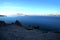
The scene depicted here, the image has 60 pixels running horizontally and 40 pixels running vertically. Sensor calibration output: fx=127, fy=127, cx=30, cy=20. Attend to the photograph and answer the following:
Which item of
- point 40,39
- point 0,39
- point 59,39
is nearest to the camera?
point 0,39

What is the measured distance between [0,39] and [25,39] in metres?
2.61

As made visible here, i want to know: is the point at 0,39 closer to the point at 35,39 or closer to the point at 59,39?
the point at 35,39

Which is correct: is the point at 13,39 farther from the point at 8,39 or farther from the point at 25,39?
the point at 25,39

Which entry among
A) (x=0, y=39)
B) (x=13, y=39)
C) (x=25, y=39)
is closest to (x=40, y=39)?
(x=25, y=39)

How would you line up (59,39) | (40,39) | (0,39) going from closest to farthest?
1. (0,39)
2. (40,39)
3. (59,39)

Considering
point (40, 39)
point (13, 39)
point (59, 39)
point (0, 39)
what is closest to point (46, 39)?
point (40, 39)

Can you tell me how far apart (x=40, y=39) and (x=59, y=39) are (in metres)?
2.48

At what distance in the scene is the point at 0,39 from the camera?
1284cm

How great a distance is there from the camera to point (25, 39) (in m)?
13.5

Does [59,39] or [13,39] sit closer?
[13,39]

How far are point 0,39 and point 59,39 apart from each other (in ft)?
21.9

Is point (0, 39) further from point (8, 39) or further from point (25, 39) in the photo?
point (25, 39)

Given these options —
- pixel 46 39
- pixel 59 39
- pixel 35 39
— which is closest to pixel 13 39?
pixel 35 39

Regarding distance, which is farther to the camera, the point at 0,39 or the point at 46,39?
the point at 46,39
